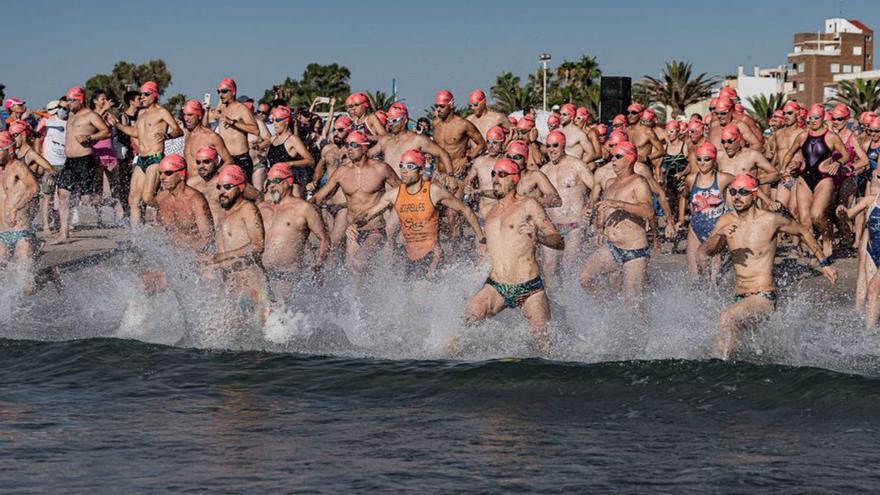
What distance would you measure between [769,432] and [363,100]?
762cm

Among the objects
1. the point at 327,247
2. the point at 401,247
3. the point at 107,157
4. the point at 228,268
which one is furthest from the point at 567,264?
the point at 107,157

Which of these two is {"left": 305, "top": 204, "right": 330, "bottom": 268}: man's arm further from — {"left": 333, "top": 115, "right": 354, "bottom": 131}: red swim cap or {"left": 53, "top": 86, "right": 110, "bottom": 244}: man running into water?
{"left": 53, "top": 86, "right": 110, "bottom": 244}: man running into water

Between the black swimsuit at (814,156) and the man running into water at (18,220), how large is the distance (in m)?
8.13

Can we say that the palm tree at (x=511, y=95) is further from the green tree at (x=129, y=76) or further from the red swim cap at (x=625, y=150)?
the red swim cap at (x=625, y=150)

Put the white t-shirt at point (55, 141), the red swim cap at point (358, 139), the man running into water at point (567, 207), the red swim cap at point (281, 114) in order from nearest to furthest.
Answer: the red swim cap at point (358, 139) → the man running into water at point (567, 207) → the red swim cap at point (281, 114) → the white t-shirt at point (55, 141)

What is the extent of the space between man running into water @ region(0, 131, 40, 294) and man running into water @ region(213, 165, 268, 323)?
251 cm

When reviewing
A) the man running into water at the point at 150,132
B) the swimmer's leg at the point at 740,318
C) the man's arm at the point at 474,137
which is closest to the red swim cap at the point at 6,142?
the man running into water at the point at 150,132

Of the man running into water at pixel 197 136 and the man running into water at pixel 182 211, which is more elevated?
the man running into water at pixel 197 136

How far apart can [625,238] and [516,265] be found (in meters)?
2.03

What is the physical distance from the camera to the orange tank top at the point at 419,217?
1100 centimetres

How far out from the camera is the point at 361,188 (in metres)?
12.3

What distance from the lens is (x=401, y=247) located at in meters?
12.0

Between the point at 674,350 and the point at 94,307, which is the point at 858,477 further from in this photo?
the point at 94,307

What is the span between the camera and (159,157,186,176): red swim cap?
36.0ft
